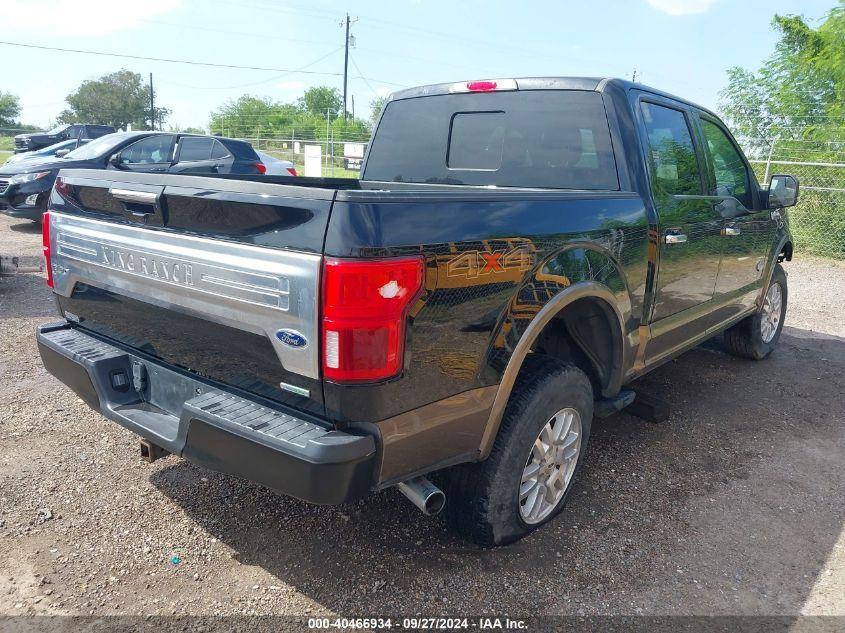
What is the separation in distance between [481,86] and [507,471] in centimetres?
224

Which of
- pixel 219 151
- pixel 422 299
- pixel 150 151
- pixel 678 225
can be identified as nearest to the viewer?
pixel 422 299

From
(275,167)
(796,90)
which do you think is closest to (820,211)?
(796,90)

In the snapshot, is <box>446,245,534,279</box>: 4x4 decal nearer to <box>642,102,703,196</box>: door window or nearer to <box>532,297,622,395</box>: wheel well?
<box>532,297,622,395</box>: wheel well

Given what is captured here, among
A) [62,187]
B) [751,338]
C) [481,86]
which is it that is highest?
[481,86]

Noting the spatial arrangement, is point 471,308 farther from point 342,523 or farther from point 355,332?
point 342,523

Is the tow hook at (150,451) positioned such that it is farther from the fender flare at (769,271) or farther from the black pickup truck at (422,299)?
the fender flare at (769,271)

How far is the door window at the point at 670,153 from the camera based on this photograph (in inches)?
132

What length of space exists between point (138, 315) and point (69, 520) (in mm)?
1075

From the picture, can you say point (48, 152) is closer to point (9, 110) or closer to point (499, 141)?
point (499, 141)

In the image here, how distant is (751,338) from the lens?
5.45 metres

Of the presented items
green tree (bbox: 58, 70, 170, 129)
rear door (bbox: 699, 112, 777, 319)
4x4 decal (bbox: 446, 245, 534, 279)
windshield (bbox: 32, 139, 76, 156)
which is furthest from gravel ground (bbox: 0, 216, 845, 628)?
green tree (bbox: 58, 70, 170, 129)

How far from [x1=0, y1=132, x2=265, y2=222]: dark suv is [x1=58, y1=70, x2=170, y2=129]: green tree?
205ft

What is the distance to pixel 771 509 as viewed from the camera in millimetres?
3236

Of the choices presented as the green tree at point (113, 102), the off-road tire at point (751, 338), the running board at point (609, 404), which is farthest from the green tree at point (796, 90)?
the green tree at point (113, 102)
